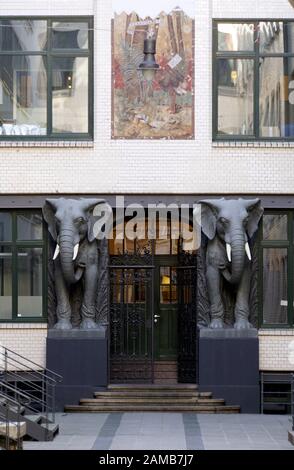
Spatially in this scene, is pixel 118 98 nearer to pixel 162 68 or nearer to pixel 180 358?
pixel 162 68

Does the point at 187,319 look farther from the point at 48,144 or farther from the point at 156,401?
the point at 48,144

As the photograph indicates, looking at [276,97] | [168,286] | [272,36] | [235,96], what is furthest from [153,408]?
[272,36]

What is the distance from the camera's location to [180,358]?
80.8 ft

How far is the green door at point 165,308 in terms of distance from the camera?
2508 cm

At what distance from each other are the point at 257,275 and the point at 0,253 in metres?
5.08

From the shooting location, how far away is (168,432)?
20.8 meters

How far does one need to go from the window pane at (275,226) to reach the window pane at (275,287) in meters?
0.26

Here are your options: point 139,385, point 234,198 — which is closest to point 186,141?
point 234,198

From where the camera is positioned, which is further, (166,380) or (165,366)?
(165,366)

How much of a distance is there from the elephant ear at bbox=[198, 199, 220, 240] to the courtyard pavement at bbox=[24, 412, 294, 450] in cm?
353

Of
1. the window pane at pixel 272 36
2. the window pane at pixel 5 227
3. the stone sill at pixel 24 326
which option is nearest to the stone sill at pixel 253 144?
the window pane at pixel 272 36

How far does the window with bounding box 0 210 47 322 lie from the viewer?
2412cm

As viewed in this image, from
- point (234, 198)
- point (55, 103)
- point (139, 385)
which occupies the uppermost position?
point (55, 103)

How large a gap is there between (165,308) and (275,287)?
2.40 metres
